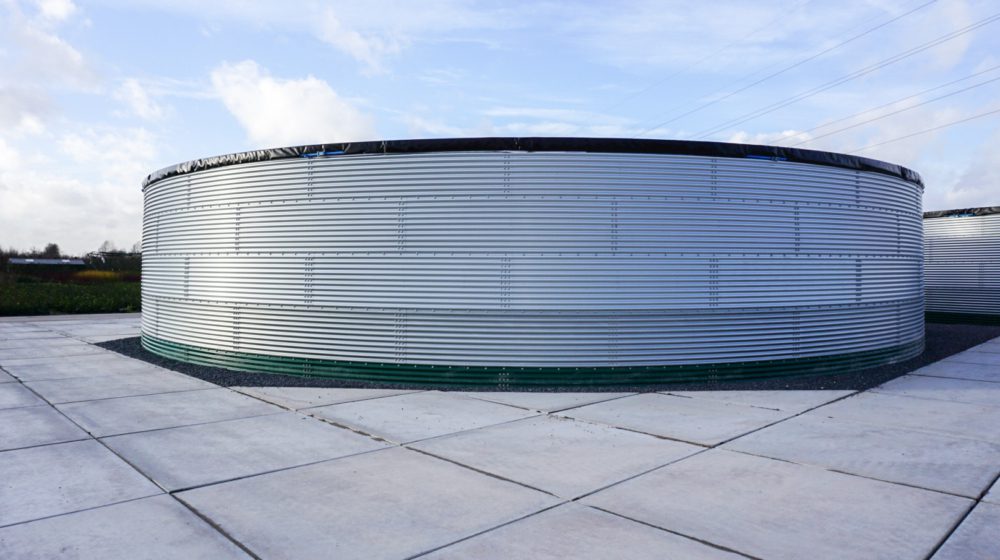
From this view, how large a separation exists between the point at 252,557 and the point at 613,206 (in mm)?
6540

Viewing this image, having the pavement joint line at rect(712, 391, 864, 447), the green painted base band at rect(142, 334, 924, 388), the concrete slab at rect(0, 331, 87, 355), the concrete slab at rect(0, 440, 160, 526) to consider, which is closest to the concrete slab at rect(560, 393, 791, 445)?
the pavement joint line at rect(712, 391, 864, 447)

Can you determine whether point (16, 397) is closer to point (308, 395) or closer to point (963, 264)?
point (308, 395)

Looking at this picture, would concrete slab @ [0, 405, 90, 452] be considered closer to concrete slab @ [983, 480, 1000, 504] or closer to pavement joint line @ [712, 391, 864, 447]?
pavement joint line @ [712, 391, 864, 447]

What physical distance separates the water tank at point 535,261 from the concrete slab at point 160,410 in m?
1.69

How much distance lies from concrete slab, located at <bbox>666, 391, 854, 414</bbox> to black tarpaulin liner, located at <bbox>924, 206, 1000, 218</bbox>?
1313cm

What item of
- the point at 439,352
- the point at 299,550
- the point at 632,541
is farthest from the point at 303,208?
the point at 632,541

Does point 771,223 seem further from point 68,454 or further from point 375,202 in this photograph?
point 68,454

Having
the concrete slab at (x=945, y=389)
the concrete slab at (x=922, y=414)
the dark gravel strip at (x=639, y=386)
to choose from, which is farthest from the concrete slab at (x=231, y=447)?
the concrete slab at (x=945, y=389)

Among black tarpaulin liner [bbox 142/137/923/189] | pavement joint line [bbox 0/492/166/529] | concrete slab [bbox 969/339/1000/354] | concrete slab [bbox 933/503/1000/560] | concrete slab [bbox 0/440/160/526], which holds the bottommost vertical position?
concrete slab [bbox 933/503/1000/560]

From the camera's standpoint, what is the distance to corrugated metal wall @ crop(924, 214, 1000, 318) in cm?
1833

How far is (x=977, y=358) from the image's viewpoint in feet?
40.0

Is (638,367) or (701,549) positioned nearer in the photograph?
(701,549)

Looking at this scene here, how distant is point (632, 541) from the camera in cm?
408

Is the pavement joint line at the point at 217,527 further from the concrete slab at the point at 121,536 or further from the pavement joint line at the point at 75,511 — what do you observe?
the pavement joint line at the point at 75,511
